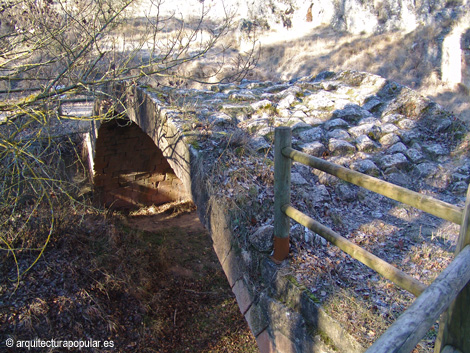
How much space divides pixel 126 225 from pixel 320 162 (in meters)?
7.55

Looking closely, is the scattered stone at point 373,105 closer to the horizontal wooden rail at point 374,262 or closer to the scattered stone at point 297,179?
the scattered stone at point 297,179

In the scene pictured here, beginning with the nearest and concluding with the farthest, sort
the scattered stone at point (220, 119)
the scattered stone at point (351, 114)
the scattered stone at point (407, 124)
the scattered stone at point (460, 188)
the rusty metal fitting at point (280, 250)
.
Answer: the rusty metal fitting at point (280, 250)
the scattered stone at point (460, 188)
the scattered stone at point (220, 119)
the scattered stone at point (407, 124)
the scattered stone at point (351, 114)

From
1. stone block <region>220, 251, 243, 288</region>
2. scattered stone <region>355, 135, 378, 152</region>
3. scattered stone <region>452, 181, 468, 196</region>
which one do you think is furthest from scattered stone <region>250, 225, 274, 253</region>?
scattered stone <region>452, 181, 468, 196</region>

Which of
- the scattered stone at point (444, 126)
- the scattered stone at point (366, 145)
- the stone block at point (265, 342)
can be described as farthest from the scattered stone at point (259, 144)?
the scattered stone at point (444, 126)

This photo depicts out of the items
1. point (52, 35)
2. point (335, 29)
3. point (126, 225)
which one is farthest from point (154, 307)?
point (335, 29)

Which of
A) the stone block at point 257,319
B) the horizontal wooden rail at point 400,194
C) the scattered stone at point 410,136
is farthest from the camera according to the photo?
the scattered stone at point 410,136

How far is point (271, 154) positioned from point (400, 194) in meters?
2.48

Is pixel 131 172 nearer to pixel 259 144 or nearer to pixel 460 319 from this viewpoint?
pixel 259 144

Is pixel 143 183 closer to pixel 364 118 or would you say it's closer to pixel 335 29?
pixel 364 118

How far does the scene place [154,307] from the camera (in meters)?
6.12

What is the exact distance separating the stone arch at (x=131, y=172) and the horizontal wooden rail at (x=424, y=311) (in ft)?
24.3

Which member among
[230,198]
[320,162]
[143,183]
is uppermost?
[320,162]

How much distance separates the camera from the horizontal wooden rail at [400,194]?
4.21ft

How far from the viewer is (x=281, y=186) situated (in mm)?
2359
